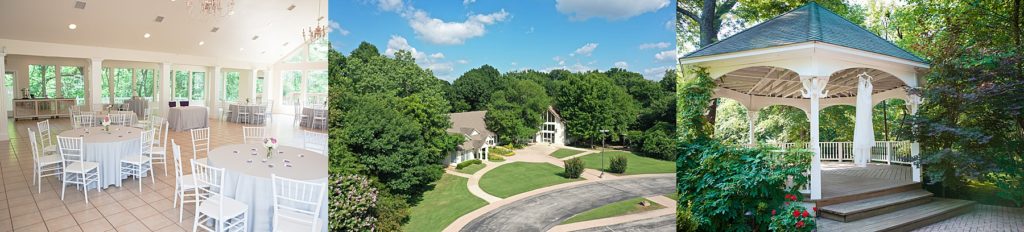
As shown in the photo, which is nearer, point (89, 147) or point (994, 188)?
point (994, 188)

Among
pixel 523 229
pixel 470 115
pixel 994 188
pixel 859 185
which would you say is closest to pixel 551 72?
pixel 470 115

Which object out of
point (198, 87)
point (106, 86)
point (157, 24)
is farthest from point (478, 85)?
point (106, 86)

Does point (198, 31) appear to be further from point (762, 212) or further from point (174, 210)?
point (762, 212)

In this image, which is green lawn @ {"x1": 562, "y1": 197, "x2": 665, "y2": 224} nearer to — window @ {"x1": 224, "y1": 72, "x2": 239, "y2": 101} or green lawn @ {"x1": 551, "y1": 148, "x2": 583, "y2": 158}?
green lawn @ {"x1": 551, "y1": 148, "x2": 583, "y2": 158}

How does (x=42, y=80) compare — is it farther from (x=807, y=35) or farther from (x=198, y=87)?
(x=807, y=35)

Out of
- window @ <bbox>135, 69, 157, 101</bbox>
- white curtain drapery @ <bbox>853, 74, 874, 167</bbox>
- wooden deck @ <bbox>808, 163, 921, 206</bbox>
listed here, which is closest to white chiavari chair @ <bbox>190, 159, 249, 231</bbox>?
wooden deck @ <bbox>808, 163, 921, 206</bbox>
